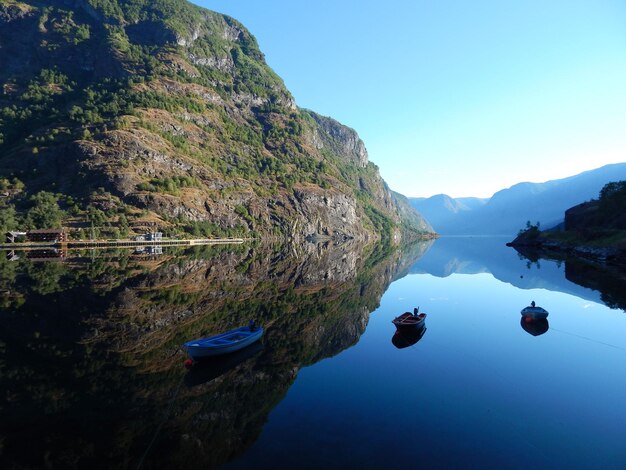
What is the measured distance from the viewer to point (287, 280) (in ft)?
165

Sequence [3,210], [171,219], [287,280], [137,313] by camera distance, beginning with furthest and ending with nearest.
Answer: [171,219] → [3,210] → [287,280] → [137,313]

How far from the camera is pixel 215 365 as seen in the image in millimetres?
19906

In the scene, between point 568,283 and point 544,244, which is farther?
point 544,244

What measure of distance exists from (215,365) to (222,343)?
130 cm

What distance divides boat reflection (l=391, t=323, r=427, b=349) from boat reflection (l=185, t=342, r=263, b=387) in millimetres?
10420

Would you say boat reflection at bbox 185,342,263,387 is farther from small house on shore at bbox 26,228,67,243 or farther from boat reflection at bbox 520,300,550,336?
small house on shore at bbox 26,228,67,243

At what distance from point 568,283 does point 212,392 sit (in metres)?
57.6

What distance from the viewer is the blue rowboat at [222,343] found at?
1923 centimetres

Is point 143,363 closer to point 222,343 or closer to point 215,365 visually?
point 215,365

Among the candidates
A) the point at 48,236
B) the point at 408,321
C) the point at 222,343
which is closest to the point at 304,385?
the point at 222,343

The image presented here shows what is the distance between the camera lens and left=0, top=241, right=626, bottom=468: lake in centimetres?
1228

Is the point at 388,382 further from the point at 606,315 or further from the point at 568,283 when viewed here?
the point at 568,283

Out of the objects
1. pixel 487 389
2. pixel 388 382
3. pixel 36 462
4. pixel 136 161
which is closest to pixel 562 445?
pixel 487 389

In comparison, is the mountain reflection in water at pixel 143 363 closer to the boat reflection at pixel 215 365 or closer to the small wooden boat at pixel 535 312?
the boat reflection at pixel 215 365
